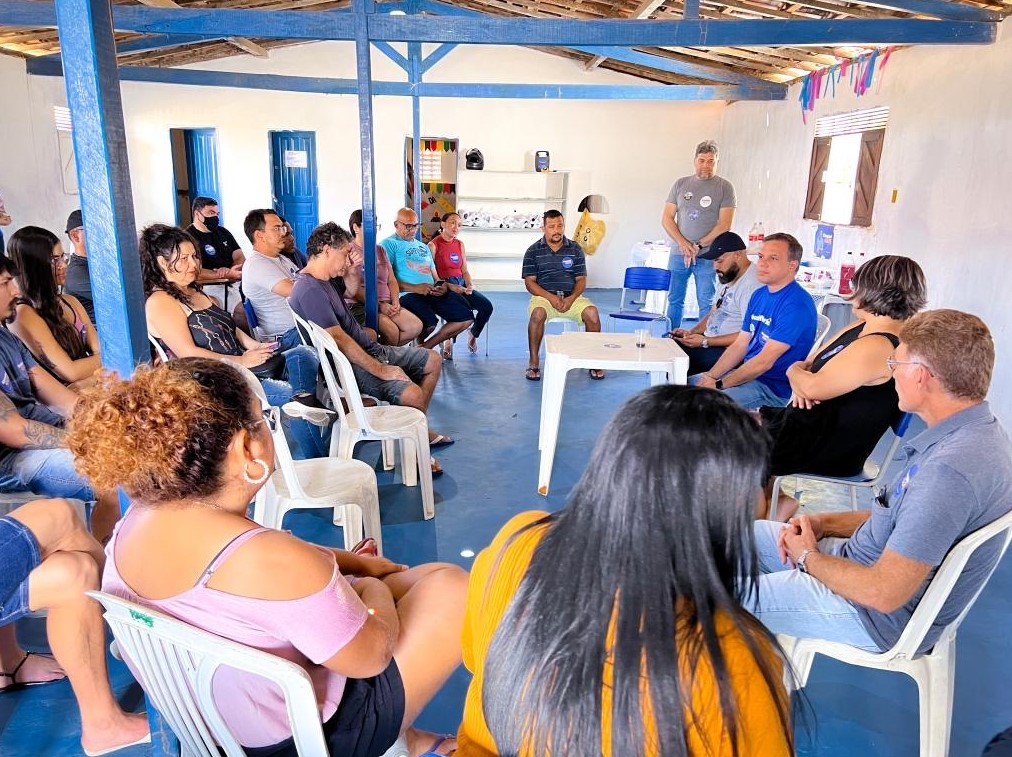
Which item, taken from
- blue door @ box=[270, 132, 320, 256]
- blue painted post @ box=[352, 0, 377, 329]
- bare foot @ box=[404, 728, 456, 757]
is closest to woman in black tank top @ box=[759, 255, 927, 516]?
bare foot @ box=[404, 728, 456, 757]

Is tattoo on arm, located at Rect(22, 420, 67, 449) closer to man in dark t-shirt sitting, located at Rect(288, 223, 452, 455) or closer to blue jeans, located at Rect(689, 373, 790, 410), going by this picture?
man in dark t-shirt sitting, located at Rect(288, 223, 452, 455)

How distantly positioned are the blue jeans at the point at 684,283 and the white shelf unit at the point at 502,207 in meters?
4.35

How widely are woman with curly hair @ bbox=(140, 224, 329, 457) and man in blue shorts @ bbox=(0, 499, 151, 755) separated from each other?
46.0 inches

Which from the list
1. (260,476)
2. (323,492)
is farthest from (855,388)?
(260,476)

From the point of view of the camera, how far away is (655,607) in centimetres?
83

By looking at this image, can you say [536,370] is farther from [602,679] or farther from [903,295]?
[602,679]

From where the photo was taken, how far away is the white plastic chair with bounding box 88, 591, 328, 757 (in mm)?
1101

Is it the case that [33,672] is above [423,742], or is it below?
below

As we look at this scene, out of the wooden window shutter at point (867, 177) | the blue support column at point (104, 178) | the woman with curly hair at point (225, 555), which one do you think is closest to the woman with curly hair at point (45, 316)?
the blue support column at point (104, 178)

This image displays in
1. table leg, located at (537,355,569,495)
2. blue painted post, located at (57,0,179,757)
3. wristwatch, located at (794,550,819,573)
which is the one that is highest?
blue painted post, located at (57,0,179,757)

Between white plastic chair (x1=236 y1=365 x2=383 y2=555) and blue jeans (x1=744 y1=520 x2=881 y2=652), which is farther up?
blue jeans (x1=744 y1=520 x2=881 y2=652)

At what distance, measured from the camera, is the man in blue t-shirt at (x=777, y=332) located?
3.07 metres

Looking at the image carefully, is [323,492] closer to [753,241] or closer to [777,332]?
[777,332]

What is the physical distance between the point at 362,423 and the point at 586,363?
1023 mm
